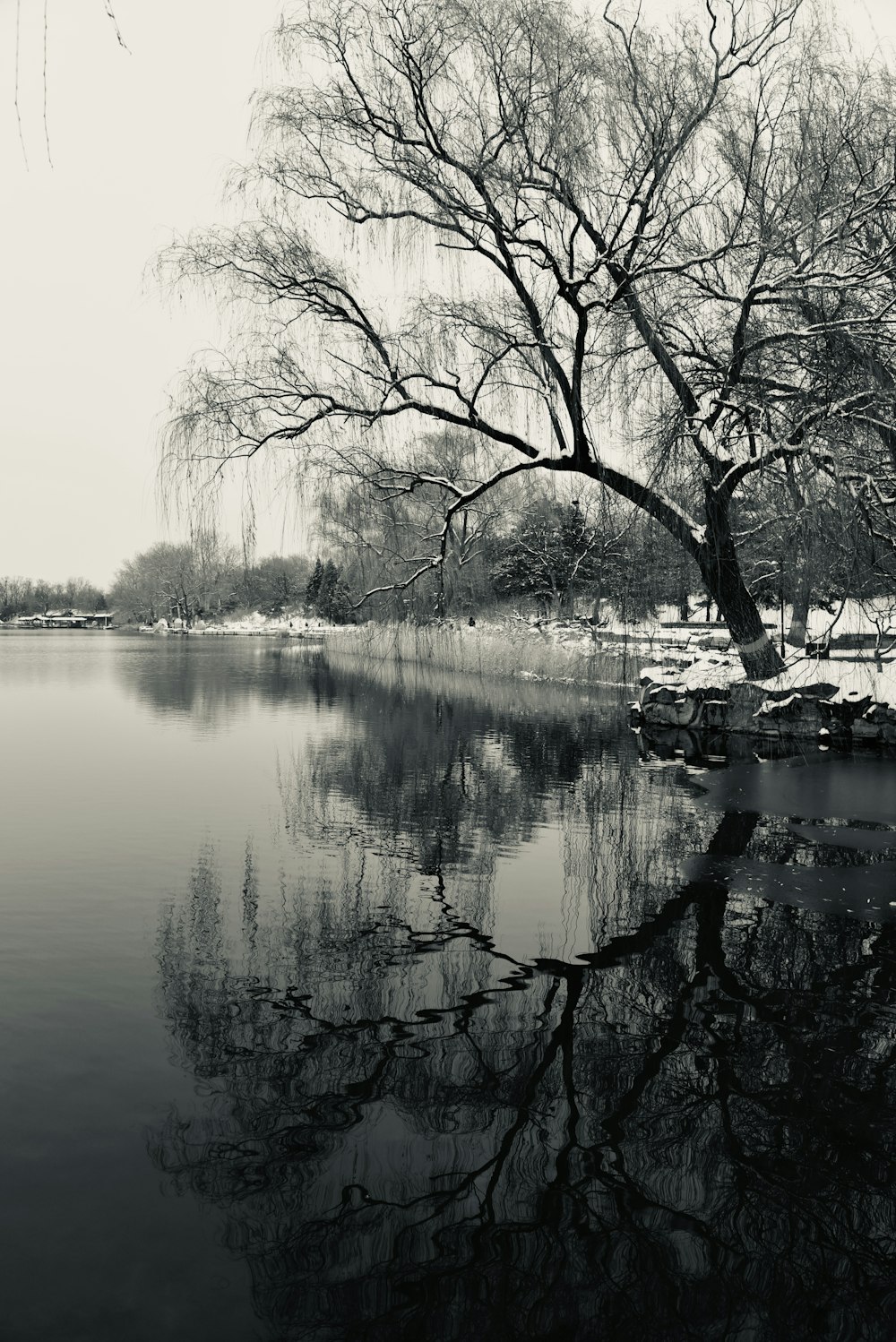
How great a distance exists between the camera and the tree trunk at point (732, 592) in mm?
13273

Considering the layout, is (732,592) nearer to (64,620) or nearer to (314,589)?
(314,589)

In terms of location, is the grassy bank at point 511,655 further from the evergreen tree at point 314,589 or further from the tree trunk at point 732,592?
the evergreen tree at point 314,589

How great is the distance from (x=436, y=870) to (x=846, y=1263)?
4347mm

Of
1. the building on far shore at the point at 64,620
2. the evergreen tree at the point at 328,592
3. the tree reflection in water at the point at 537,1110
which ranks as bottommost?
the tree reflection in water at the point at 537,1110

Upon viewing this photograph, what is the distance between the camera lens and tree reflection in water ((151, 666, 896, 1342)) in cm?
273

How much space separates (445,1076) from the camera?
12.6 ft

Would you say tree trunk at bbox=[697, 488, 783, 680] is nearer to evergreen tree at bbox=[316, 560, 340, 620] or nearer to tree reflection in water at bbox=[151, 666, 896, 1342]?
tree reflection in water at bbox=[151, 666, 896, 1342]

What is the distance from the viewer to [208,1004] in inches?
179

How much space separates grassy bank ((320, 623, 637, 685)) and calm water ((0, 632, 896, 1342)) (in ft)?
51.3

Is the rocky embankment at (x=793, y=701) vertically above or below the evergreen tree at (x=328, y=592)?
below

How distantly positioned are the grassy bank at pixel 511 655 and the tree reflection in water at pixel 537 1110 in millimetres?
17416

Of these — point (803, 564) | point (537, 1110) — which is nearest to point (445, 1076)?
point (537, 1110)

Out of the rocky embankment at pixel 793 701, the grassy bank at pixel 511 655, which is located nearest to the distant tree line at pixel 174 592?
the grassy bank at pixel 511 655

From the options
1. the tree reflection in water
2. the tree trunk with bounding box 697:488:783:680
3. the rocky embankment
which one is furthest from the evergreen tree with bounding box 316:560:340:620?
the tree reflection in water
